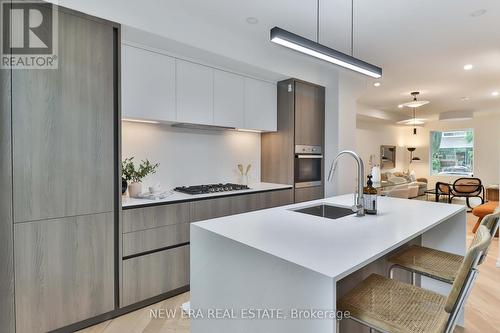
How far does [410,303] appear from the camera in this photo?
125 cm

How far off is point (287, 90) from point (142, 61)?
1879 mm

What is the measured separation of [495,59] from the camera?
12.2 ft

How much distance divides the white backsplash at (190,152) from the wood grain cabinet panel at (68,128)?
0.67 metres

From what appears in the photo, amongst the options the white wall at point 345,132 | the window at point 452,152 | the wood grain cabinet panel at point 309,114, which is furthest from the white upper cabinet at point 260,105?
the window at point 452,152

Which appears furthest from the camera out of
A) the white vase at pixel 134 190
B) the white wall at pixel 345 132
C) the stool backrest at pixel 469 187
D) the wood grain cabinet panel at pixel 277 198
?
the stool backrest at pixel 469 187

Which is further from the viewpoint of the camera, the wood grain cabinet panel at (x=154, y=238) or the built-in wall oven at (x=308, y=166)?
the built-in wall oven at (x=308, y=166)

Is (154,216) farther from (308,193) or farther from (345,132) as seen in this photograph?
(345,132)

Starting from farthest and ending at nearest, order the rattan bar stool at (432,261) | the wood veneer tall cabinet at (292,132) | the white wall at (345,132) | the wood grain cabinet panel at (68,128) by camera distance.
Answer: the white wall at (345,132)
the wood veneer tall cabinet at (292,132)
the wood grain cabinet panel at (68,128)
the rattan bar stool at (432,261)

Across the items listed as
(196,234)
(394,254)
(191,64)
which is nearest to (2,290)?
(196,234)

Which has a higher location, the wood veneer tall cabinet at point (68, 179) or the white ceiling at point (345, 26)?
the white ceiling at point (345, 26)

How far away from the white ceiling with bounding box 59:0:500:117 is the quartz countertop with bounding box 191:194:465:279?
5.93 feet

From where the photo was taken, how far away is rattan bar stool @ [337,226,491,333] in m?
0.98

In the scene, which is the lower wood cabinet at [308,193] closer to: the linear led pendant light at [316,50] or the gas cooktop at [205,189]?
the gas cooktop at [205,189]

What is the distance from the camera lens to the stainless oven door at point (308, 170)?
369cm
